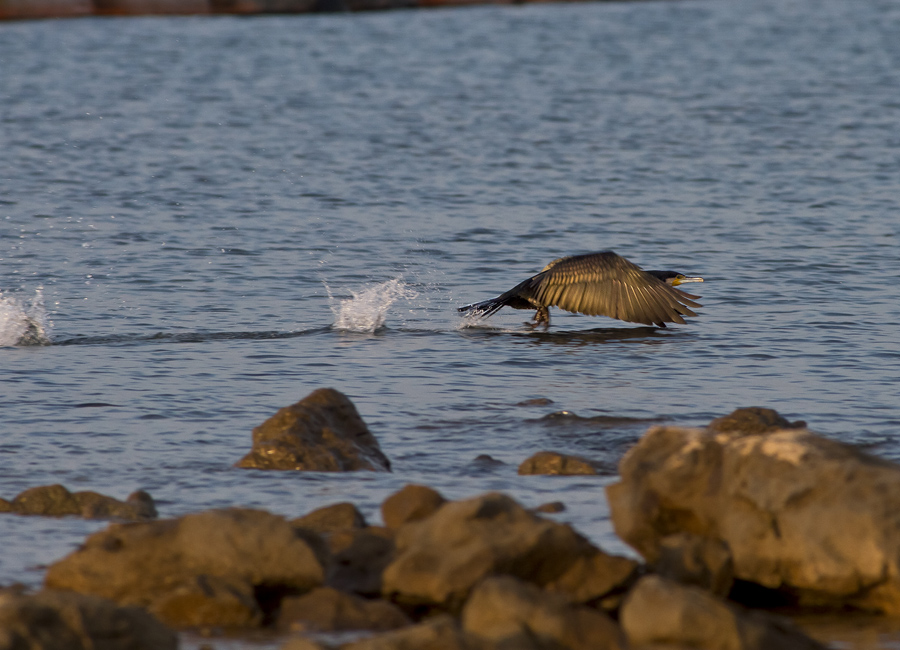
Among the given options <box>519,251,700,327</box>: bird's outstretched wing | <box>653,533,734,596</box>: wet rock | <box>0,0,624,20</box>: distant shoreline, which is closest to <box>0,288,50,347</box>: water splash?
<box>519,251,700,327</box>: bird's outstretched wing

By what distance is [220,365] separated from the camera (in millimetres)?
10086

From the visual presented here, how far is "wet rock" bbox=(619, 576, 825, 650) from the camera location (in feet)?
15.3

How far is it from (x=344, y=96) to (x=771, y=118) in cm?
816

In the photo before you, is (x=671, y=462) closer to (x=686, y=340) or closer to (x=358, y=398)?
(x=358, y=398)

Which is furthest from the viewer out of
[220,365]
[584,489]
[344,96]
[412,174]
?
[344,96]

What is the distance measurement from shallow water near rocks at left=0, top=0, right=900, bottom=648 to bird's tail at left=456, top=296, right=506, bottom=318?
0.16 m

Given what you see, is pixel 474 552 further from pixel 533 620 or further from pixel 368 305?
pixel 368 305

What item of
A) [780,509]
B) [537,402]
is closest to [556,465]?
[537,402]

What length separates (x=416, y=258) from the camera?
46.7 ft

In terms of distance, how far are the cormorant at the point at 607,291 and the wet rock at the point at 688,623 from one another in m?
6.29

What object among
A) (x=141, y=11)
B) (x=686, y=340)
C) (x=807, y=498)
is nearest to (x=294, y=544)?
(x=807, y=498)

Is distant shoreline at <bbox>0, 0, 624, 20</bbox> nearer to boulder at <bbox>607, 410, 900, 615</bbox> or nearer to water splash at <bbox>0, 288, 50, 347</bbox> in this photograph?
water splash at <bbox>0, 288, 50, 347</bbox>

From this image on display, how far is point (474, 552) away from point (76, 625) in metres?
1.47

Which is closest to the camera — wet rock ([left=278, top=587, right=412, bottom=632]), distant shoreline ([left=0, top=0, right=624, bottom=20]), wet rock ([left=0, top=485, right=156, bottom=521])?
wet rock ([left=278, top=587, right=412, bottom=632])
